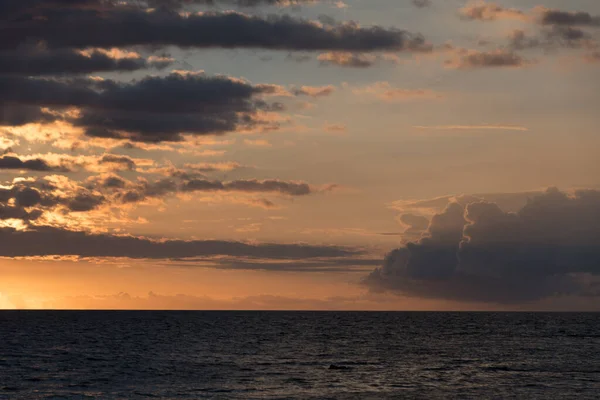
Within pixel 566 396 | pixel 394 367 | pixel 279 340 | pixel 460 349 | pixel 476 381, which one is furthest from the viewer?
pixel 279 340

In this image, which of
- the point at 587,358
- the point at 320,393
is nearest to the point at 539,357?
the point at 587,358

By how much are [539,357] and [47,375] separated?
64.3 m

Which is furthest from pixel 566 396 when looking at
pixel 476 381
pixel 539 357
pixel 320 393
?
pixel 539 357

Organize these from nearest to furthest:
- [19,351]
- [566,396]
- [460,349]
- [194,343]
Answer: [566,396], [19,351], [460,349], [194,343]

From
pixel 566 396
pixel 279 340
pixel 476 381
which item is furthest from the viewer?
pixel 279 340

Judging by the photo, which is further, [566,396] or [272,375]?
[272,375]

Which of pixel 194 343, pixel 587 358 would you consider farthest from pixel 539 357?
pixel 194 343

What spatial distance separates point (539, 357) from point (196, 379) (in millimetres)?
51691

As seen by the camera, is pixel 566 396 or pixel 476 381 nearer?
pixel 566 396

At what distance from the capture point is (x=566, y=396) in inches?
2675

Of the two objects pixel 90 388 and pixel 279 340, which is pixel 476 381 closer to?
pixel 90 388

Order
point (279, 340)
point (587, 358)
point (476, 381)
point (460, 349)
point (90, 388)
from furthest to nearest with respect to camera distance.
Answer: point (279, 340) → point (460, 349) → point (587, 358) → point (476, 381) → point (90, 388)

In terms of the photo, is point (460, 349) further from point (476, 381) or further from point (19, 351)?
point (19, 351)

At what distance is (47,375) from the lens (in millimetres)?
83562
